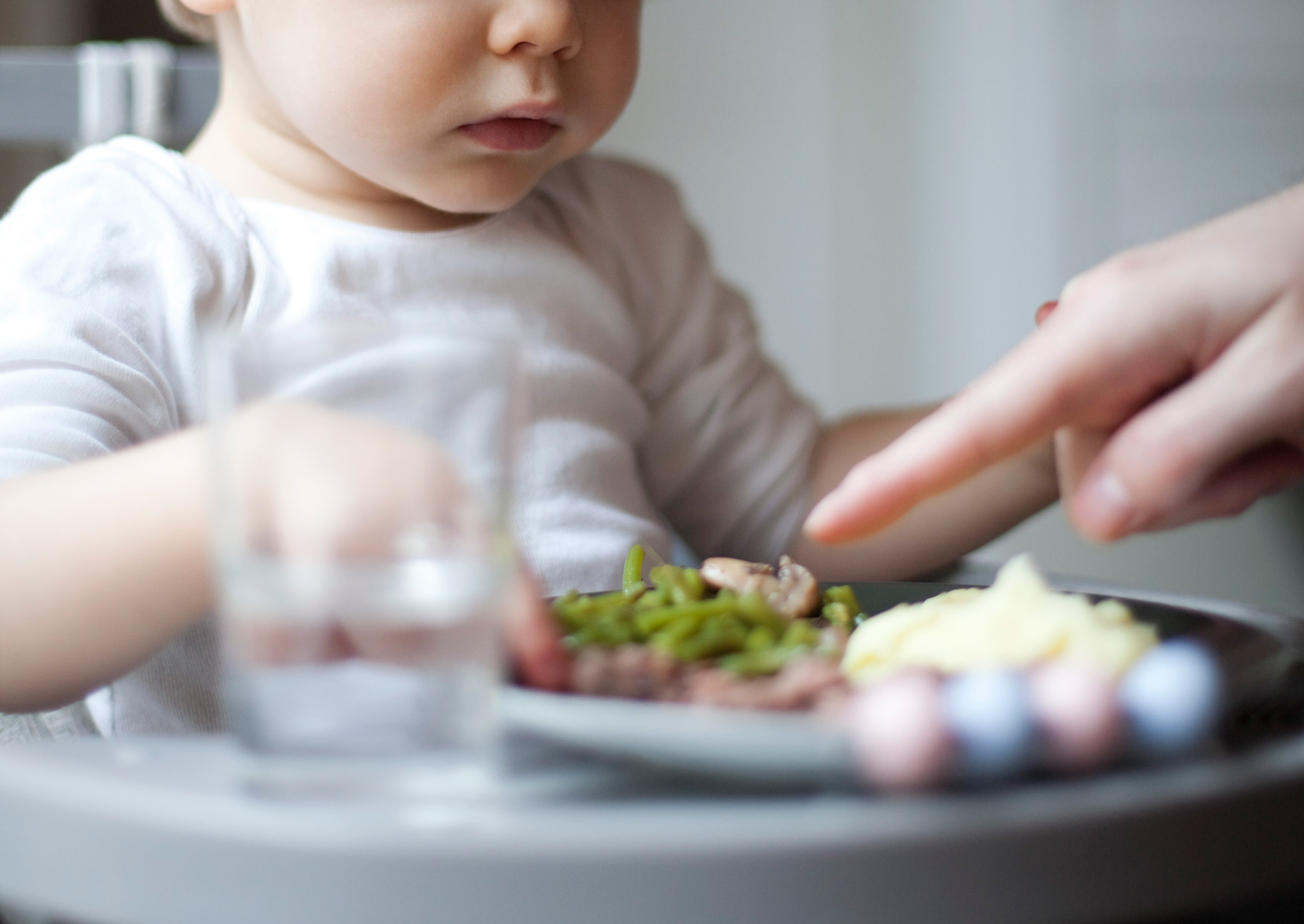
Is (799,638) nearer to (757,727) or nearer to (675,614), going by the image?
(675,614)

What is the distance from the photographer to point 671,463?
111 cm

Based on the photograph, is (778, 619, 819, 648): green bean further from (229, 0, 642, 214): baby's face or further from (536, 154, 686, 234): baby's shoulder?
(536, 154, 686, 234): baby's shoulder

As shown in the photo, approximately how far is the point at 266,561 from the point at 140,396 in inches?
16.6

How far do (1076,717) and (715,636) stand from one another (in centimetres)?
19

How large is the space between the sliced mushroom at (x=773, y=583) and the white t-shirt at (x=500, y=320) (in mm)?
119

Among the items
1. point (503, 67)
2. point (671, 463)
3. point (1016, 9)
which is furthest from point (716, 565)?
point (1016, 9)

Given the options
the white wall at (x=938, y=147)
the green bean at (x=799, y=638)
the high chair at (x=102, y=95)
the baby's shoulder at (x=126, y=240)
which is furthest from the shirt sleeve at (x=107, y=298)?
the white wall at (x=938, y=147)

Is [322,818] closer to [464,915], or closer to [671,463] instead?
[464,915]

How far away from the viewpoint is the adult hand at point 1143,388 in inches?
18.1

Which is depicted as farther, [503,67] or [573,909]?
[503,67]

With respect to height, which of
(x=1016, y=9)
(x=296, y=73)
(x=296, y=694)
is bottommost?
(x=296, y=694)

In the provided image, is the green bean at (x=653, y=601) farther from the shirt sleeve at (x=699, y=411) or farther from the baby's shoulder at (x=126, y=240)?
the shirt sleeve at (x=699, y=411)

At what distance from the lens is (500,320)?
36.5 inches

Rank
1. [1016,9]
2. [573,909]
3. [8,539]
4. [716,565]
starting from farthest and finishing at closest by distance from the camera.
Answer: [1016,9]
[716,565]
[8,539]
[573,909]
